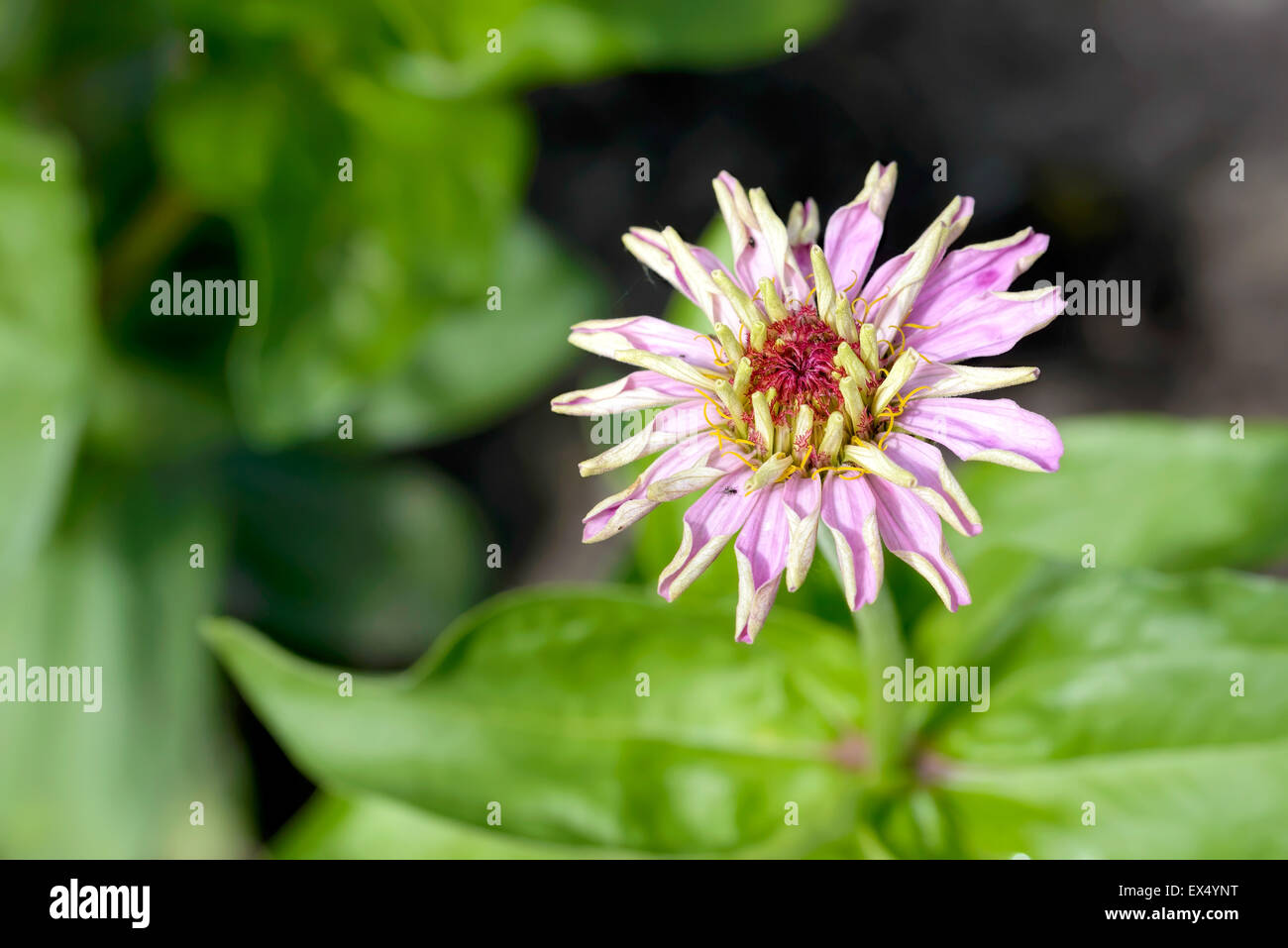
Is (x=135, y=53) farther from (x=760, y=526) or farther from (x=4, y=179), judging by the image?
(x=760, y=526)

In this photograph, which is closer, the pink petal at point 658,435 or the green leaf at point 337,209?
the pink petal at point 658,435

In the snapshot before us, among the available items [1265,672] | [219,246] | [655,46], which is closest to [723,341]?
[1265,672]

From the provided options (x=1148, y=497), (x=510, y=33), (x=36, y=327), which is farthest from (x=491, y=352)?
(x=1148, y=497)

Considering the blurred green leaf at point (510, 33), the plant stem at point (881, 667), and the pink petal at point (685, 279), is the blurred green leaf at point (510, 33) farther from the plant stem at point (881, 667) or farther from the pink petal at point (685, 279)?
the plant stem at point (881, 667)

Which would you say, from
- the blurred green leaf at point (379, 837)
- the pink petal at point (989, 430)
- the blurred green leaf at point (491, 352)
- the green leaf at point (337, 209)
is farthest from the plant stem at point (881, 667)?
the blurred green leaf at point (491, 352)

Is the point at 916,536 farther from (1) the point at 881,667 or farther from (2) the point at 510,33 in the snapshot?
(2) the point at 510,33

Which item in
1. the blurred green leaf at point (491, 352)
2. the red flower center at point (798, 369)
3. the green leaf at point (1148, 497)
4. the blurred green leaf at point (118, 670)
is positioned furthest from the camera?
the blurred green leaf at point (491, 352)

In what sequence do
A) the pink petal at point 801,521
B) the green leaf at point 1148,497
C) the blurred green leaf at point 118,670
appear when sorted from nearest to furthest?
the pink petal at point 801,521 < the green leaf at point 1148,497 < the blurred green leaf at point 118,670

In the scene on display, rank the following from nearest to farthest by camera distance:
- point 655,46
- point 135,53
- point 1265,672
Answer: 1. point 1265,672
2. point 655,46
3. point 135,53
